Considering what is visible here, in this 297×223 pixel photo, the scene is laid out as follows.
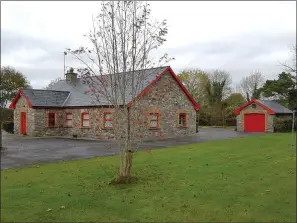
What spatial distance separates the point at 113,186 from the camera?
852 cm

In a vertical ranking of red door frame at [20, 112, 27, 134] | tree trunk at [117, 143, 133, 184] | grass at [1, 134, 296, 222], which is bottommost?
grass at [1, 134, 296, 222]

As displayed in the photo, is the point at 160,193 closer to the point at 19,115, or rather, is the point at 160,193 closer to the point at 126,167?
the point at 126,167

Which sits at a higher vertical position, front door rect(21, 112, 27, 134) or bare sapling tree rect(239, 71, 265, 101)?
bare sapling tree rect(239, 71, 265, 101)

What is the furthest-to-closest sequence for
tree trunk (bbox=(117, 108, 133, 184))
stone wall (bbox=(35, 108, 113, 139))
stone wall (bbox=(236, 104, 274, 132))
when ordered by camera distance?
stone wall (bbox=(236, 104, 274, 132)) < stone wall (bbox=(35, 108, 113, 139)) < tree trunk (bbox=(117, 108, 133, 184))

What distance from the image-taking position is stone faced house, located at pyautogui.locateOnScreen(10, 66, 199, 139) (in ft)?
79.8

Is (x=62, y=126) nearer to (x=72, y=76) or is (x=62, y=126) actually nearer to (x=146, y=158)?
(x=72, y=76)

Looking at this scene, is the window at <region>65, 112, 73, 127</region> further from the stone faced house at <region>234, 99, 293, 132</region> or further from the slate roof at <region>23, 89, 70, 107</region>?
the stone faced house at <region>234, 99, 293, 132</region>

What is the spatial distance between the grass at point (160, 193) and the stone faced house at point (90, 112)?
505 inches

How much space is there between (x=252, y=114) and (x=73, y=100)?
19.1 metres

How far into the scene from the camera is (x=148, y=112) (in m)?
23.1

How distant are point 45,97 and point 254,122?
71.5 feet

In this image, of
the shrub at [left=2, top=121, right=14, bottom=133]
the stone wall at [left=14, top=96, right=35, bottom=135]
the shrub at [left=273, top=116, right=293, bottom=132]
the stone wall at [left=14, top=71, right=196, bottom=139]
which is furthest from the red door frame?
the shrub at [left=273, top=116, right=293, bottom=132]

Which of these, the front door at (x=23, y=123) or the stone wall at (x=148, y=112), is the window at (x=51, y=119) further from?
the front door at (x=23, y=123)

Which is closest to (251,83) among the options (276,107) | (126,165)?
(276,107)
